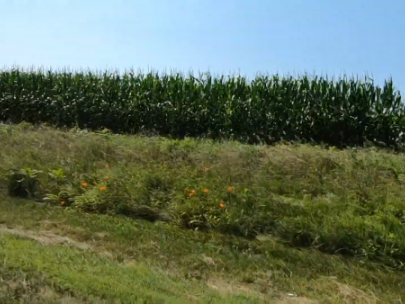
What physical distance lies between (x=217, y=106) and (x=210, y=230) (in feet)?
31.8

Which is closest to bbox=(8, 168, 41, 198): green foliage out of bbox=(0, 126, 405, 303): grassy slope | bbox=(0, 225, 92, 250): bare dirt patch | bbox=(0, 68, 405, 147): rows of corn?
bbox=(0, 126, 405, 303): grassy slope

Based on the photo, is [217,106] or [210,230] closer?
[210,230]

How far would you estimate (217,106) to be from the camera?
56.2ft

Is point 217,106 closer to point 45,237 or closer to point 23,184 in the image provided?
point 23,184

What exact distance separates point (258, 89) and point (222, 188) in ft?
29.1

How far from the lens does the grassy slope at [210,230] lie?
5.32m

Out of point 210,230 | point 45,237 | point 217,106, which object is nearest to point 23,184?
point 45,237

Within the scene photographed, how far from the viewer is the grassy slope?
17.5ft

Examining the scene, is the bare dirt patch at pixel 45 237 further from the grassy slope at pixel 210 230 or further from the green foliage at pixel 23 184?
the green foliage at pixel 23 184

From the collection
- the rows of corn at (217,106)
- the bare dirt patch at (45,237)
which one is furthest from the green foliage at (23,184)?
the rows of corn at (217,106)

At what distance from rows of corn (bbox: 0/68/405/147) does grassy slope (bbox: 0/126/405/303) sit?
511 centimetres

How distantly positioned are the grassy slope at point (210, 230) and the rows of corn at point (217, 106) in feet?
16.8

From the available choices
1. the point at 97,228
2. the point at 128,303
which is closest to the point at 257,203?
the point at 97,228

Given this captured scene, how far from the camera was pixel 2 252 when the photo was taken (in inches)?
213
